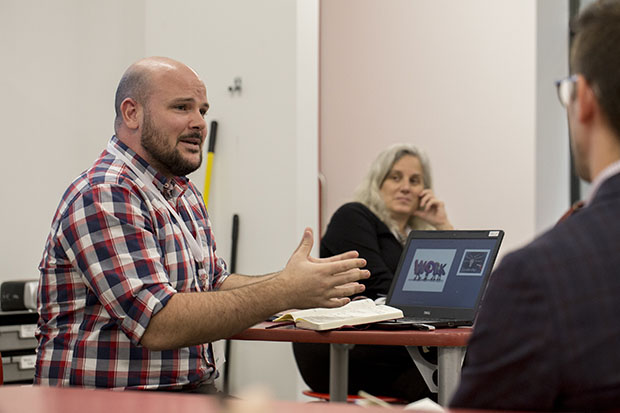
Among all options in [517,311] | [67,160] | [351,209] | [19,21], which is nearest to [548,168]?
[351,209]

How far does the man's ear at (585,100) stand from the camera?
1.04m

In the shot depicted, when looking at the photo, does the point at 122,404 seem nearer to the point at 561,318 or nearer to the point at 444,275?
the point at 561,318

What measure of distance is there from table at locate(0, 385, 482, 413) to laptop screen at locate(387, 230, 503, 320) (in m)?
1.30

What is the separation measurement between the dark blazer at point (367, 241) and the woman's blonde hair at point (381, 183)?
4.0 inches

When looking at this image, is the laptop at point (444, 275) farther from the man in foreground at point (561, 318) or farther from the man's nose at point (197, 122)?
the man in foreground at point (561, 318)

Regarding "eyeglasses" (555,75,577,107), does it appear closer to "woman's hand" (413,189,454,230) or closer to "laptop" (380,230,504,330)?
"laptop" (380,230,504,330)

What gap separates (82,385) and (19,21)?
96.5 inches

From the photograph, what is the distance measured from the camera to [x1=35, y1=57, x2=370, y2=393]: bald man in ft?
6.41

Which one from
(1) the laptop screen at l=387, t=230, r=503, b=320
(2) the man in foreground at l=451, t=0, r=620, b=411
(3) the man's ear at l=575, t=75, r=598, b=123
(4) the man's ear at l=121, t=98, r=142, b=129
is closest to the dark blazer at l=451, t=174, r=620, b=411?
(2) the man in foreground at l=451, t=0, r=620, b=411

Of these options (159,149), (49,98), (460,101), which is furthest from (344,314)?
(460,101)

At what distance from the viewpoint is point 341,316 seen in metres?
2.14

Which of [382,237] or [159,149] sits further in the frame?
[382,237]

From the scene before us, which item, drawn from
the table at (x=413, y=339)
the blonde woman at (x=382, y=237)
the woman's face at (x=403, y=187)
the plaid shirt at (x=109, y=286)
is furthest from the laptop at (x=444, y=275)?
the woman's face at (x=403, y=187)

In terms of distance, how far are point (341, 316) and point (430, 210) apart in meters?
1.80
